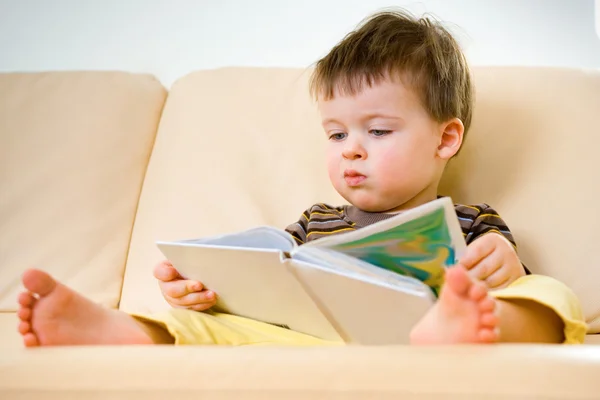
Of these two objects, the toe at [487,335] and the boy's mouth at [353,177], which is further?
the boy's mouth at [353,177]

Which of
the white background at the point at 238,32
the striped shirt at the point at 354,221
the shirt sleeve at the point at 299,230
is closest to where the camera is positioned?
the striped shirt at the point at 354,221

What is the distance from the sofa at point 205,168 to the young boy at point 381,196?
122 mm

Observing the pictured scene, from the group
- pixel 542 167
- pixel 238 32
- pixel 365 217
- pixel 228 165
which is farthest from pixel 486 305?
pixel 238 32

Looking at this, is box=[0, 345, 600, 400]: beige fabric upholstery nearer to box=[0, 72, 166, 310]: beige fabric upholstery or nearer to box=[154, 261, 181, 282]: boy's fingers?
box=[154, 261, 181, 282]: boy's fingers

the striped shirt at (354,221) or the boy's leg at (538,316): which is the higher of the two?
the striped shirt at (354,221)

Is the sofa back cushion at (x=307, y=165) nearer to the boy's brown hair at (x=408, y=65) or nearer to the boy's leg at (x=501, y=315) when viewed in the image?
the boy's brown hair at (x=408, y=65)

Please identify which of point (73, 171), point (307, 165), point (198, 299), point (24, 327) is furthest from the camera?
point (73, 171)

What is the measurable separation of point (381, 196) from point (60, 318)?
1.94ft

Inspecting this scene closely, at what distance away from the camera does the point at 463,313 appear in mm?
695

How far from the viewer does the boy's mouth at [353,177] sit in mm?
Result: 1174

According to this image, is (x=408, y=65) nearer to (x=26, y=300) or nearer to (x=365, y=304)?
(x=365, y=304)

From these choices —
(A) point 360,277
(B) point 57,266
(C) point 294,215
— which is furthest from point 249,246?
(B) point 57,266

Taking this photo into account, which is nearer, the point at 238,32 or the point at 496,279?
the point at 496,279

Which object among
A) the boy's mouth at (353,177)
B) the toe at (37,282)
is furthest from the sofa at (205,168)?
the toe at (37,282)
